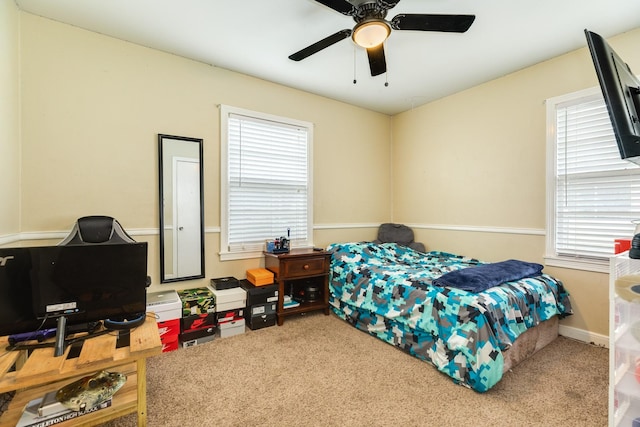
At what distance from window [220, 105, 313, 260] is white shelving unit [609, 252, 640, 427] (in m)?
2.76

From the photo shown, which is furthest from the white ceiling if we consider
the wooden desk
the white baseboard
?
the white baseboard

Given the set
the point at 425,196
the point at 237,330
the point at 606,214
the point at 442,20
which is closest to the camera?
the point at 442,20

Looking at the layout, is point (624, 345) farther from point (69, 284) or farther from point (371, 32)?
point (69, 284)

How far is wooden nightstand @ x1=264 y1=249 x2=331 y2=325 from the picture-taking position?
9.80ft

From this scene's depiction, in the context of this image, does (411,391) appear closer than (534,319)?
Yes

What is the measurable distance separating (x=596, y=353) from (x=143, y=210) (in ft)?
13.4

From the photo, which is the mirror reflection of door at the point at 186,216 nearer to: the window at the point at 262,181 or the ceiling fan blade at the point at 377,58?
the window at the point at 262,181

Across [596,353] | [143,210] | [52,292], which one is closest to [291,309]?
[143,210]

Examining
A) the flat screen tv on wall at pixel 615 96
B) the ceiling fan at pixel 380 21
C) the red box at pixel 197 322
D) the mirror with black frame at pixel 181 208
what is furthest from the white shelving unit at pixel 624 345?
the mirror with black frame at pixel 181 208

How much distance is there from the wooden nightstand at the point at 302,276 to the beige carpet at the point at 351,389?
0.55 meters

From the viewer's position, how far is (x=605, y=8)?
2135mm

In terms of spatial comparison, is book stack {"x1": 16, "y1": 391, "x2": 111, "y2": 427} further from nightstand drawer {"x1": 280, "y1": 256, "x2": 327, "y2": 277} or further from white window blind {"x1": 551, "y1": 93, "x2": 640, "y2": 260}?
white window blind {"x1": 551, "y1": 93, "x2": 640, "y2": 260}

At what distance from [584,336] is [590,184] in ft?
4.48

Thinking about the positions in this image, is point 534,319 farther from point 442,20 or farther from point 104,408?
point 104,408
